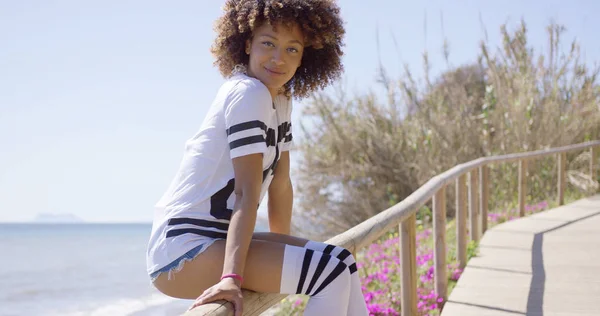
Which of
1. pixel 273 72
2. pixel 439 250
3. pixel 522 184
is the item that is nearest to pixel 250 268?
pixel 273 72

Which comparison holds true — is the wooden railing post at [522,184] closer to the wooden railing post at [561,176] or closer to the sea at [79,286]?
the wooden railing post at [561,176]

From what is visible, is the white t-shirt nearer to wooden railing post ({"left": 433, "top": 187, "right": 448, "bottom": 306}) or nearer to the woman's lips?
the woman's lips

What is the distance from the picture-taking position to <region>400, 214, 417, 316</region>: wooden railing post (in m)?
3.38

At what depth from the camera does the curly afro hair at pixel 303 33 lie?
1.93 m

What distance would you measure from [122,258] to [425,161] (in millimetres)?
17078

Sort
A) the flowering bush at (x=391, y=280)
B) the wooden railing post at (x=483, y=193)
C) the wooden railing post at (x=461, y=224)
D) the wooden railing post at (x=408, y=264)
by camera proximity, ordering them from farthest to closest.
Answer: the wooden railing post at (x=483, y=193) → the wooden railing post at (x=461, y=224) → the flowering bush at (x=391, y=280) → the wooden railing post at (x=408, y=264)

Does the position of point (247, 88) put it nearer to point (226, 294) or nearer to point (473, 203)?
point (226, 294)

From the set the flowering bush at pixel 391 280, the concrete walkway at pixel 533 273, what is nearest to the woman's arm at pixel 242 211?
the concrete walkway at pixel 533 273

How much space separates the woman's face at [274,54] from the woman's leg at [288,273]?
501mm

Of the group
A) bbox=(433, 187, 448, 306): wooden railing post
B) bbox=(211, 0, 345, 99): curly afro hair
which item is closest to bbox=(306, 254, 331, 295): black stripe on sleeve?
bbox=(211, 0, 345, 99): curly afro hair

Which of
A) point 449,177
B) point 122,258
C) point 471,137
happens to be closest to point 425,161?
point 471,137

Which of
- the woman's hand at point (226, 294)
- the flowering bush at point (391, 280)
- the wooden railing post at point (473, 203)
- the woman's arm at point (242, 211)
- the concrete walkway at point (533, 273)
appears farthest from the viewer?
the wooden railing post at point (473, 203)

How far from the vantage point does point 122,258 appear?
23984 mm

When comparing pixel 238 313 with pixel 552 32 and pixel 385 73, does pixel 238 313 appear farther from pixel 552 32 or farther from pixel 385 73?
pixel 552 32
